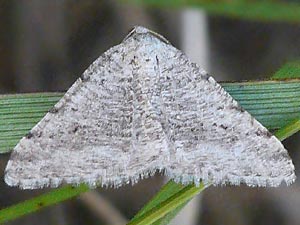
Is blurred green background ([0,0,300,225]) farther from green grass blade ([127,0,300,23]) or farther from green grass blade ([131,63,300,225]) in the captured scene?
green grass blade ([131,63,300,225])

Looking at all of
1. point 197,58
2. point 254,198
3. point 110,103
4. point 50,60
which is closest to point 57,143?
point 110,103

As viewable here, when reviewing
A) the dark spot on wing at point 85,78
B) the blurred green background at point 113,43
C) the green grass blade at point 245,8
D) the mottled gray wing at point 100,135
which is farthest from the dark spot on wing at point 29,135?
the blurred green background at point 113,43

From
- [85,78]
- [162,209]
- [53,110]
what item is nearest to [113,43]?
[85,78]

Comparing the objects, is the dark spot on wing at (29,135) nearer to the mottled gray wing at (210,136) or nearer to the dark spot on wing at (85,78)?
the dark spot on wing at (85,78)

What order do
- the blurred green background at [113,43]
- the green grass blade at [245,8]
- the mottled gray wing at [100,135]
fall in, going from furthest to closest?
the blurred green background at [113,43] < the green grass blade at [245,8] < the mottled gray wing at [100,135]

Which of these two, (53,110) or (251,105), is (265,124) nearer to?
(251,105)

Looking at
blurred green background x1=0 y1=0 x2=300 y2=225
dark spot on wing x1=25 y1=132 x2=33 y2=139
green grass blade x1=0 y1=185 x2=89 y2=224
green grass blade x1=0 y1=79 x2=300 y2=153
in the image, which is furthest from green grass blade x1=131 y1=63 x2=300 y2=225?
blurred green background x1=0 y1=0 x2=300 y2=225

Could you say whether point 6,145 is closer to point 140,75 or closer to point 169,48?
point 140,75
